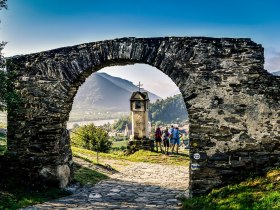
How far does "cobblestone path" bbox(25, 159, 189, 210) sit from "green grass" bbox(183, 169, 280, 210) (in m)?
0.63

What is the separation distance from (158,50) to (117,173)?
233 inches

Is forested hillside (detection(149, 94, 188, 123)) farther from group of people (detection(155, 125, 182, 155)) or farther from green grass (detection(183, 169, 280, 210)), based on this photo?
green grass (detection(183, 169, 280, 210))

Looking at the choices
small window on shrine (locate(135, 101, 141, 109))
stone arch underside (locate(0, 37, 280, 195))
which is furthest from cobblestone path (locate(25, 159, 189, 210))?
small window on shrine (locate(135, 101, 141, 109))

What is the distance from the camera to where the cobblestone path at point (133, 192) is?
7.80 meters

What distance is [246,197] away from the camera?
6.77 meters

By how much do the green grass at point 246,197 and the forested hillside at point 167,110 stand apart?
9002cm

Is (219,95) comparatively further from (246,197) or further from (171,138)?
(171,138)

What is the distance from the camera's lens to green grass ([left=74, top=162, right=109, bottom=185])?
35.2ft

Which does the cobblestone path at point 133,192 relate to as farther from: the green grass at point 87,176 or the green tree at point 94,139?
the green tree at point 94,139

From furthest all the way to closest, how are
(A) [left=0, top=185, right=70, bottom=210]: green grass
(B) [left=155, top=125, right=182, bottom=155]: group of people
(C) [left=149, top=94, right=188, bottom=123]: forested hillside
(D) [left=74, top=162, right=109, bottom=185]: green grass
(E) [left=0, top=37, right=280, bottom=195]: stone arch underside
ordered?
(C) [left=149, top=94, right=188, bottom=123]: forested hillside
(B) [left=155, top=125, right=182, bottom=155]: group of people
(D) [left=74, top=162, right=109, bottom=185]: green grass
(E) [left=0, top=37, right=280, bottom=195]: stone arch underside
(A) [left=0, top=185, right=70, bottom=210]: green grass

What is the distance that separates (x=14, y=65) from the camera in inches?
377

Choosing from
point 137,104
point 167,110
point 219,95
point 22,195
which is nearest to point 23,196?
point 22,195

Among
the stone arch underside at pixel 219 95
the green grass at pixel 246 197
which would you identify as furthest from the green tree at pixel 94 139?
the green grass at pixel 246 197

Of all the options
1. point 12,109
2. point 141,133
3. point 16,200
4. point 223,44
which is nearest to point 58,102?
point 12,109
